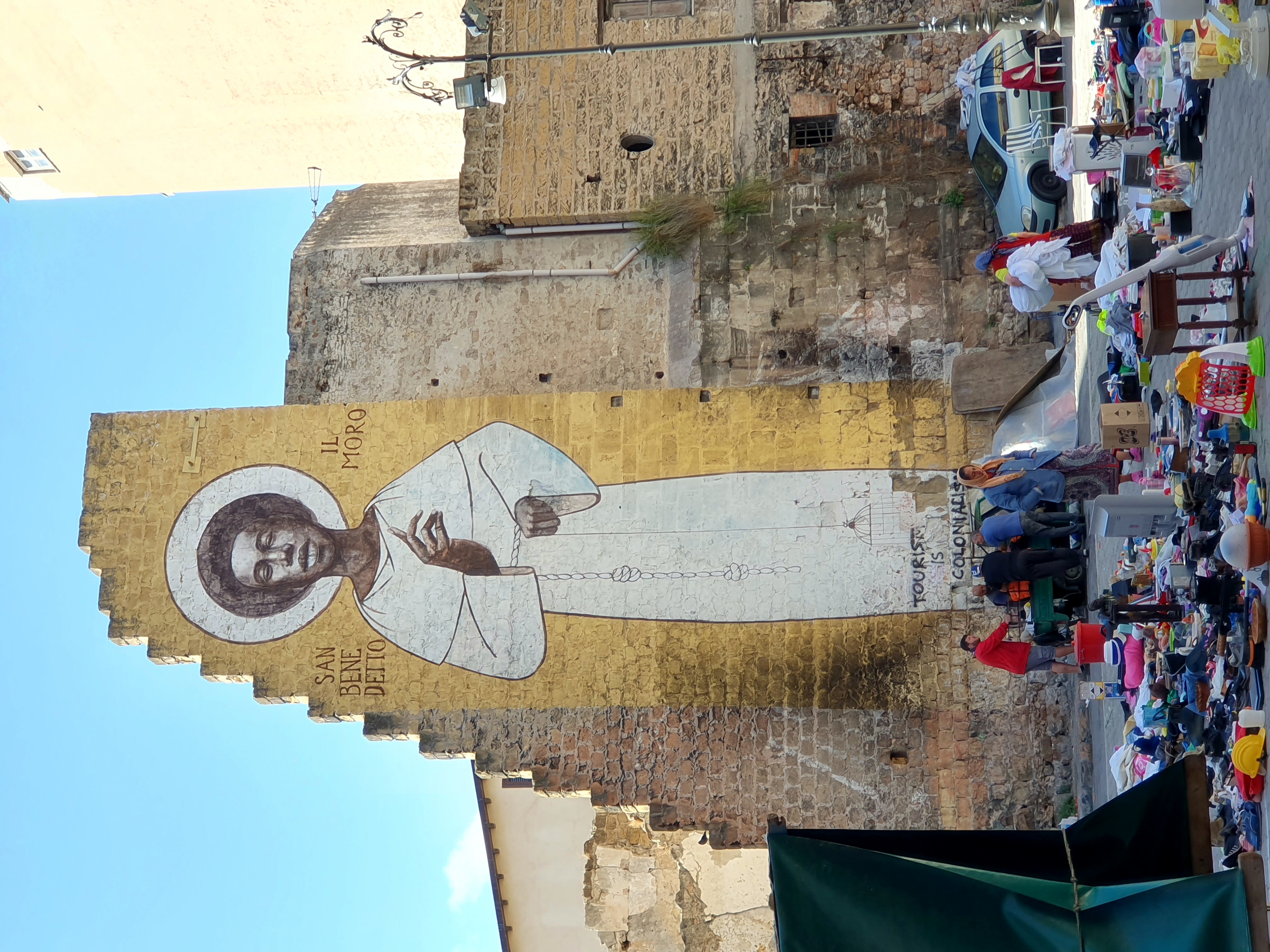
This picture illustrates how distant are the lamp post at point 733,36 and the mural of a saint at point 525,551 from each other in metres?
3.49

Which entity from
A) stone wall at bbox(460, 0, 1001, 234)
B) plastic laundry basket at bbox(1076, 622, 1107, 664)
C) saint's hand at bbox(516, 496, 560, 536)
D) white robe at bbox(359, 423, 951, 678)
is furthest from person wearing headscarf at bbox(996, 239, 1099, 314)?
saint's hand at bbox(516, 496, 560, 536)

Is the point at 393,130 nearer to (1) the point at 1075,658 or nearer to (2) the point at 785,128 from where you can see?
(2) the point at 785,128

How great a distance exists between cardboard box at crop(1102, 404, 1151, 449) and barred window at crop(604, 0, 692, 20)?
690 centimetres

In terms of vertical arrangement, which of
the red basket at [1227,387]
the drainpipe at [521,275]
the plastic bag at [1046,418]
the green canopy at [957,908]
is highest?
the drainpipe at [521,275]

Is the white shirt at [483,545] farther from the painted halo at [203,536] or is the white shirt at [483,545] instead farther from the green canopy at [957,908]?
the green canopy at [957,908]

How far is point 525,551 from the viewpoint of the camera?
1057 cm

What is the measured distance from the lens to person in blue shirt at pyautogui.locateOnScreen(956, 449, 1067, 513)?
8.88 metres

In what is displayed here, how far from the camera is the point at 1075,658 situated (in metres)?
9.08

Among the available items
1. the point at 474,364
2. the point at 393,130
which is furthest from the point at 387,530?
the point at 393,130

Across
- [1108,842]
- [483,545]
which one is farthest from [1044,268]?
[1108,842]

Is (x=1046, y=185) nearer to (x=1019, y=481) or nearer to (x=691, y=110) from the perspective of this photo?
(x=1019, y=481)

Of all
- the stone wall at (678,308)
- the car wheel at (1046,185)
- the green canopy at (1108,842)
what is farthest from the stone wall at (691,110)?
the green canopy at (1108,842)

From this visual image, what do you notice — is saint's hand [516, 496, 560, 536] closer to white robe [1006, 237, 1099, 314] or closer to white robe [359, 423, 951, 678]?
white robe [359, 423, 951, 678]

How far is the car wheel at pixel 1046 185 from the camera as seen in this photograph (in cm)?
1099
